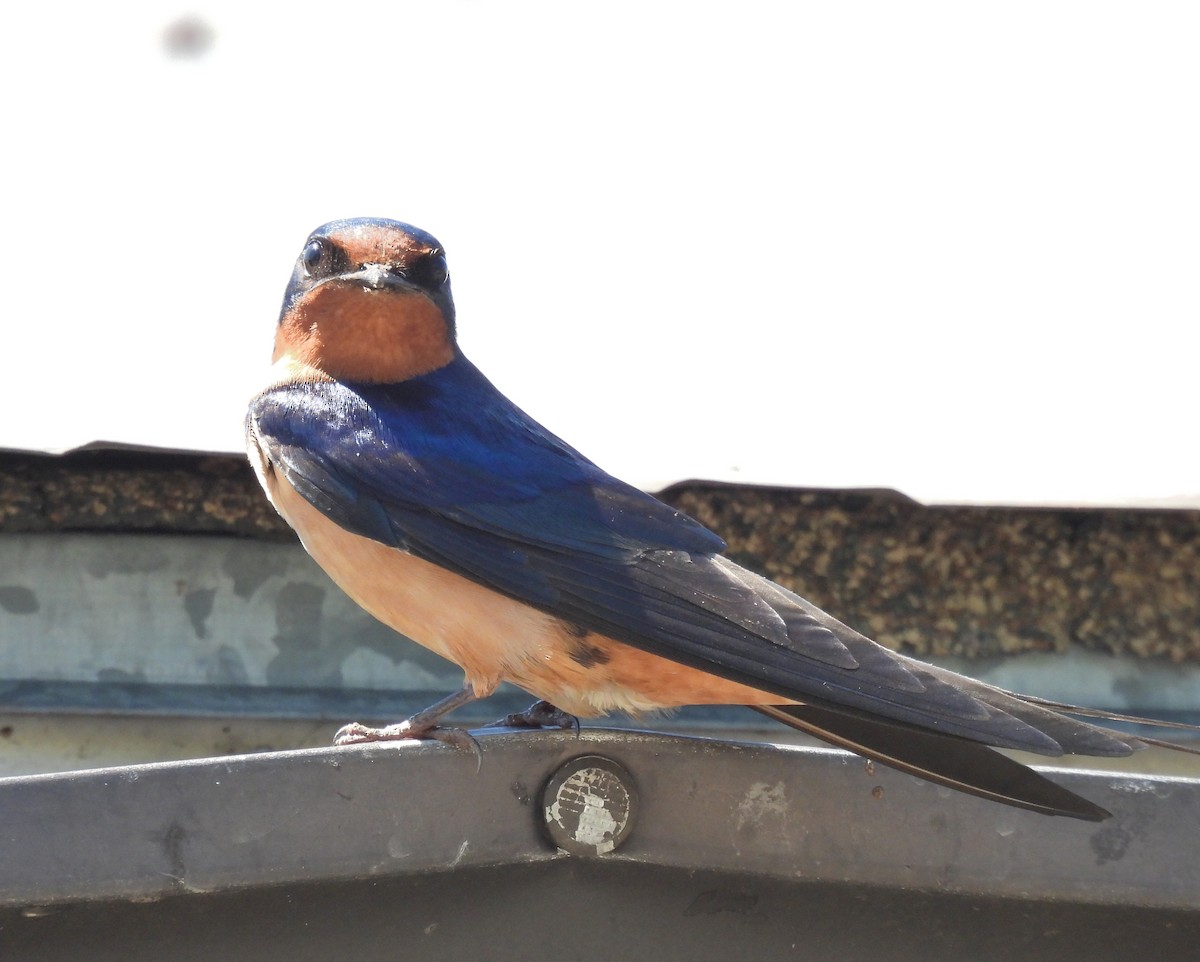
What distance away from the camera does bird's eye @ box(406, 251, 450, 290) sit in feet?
8.39

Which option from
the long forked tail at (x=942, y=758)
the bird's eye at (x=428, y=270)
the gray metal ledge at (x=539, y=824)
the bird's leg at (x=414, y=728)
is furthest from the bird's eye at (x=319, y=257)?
the gray metal ledge at (x=539, y=824)

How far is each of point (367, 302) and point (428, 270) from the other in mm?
117

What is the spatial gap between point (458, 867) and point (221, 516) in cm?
176

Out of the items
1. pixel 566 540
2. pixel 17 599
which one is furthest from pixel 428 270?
pixel 17 599

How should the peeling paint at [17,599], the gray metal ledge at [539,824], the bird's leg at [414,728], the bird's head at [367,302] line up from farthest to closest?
the peeling paint at [17,599] → the bird's head at [367,302] → the bird's leg at [414,728] → the gray metal ledge at [539,824]

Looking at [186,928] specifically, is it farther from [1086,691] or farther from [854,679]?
[1086,691]

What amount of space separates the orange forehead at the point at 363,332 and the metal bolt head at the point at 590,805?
1221mm

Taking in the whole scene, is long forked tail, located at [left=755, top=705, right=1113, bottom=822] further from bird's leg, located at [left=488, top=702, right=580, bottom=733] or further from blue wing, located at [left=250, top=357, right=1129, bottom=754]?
bird's leg, located at [left=488, top=702, right=580, bottom=733]

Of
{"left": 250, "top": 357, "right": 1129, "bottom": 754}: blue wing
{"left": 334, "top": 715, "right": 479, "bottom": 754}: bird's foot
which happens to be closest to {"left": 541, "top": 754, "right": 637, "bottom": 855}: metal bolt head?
{"left": 334, "top": 715, "right": 479, "bottom": 754}: bird's foot

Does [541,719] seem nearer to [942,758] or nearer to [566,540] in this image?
[566,540]

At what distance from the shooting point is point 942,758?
1.74 metres

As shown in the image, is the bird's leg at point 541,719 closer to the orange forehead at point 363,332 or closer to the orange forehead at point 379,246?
the orange forehead at point 363,332

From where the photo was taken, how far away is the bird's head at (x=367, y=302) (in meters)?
2.52

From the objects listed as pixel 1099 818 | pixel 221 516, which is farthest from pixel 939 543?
pixel 1099 818
